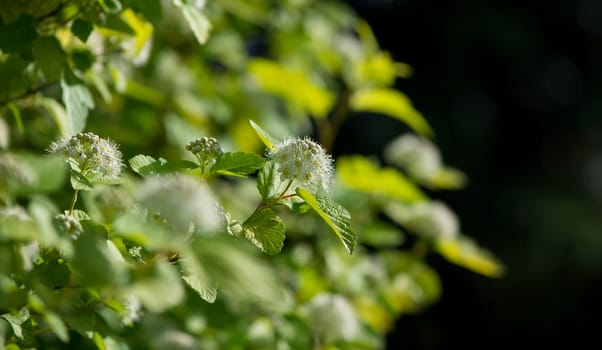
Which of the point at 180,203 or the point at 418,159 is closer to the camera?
the point at 180,203

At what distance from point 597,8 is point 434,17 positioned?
4.89 ft

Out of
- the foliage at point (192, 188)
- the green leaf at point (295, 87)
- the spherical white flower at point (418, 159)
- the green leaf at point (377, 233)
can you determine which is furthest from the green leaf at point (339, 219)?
the spherical white flower at point (418, 159)

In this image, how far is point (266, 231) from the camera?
3.61ft

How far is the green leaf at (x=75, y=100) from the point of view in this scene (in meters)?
1.35

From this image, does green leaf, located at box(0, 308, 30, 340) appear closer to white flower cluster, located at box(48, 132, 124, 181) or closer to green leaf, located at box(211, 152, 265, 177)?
white flower cluster, located at box(48, 132, 124, 181)

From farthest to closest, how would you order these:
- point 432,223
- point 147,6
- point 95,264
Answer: point 432,223, point 147,6, point 95,264

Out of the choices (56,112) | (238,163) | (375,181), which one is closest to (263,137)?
(238,163)

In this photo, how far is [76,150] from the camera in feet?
3.59

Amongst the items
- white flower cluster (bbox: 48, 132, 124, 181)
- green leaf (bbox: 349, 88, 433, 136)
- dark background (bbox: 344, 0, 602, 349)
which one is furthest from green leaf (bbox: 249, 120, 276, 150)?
dark background (bbox: 344, 0, 602, 349)

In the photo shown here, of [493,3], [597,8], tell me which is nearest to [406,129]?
[493,3]

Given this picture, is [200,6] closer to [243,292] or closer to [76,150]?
[76,150]

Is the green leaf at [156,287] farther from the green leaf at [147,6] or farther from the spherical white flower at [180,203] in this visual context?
the green leaf at [147,6]

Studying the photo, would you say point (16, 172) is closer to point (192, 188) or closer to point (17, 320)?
point (192, 188)

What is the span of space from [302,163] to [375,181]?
1028 mm
